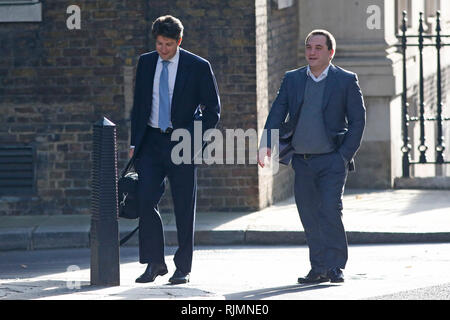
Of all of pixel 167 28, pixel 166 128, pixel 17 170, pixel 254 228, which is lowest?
pixel 254 228

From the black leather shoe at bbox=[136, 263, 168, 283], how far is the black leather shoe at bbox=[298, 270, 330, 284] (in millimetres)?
945

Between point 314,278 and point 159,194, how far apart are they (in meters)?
1.20

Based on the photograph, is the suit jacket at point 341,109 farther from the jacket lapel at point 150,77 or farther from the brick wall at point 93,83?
the brick wall at point 93,83

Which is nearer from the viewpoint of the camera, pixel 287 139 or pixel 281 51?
pixel 287 139

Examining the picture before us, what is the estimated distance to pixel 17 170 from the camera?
12367 mm

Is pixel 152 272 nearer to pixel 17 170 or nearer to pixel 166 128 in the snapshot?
pixel 166 128

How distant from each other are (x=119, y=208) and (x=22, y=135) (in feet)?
12.4

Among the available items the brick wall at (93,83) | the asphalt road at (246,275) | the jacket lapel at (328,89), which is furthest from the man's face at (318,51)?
the brick wall at (93,83)

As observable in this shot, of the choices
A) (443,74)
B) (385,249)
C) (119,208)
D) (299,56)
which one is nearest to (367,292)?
(119,208)

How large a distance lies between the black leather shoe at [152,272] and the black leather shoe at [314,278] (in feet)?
3.10

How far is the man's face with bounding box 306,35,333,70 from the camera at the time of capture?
8.63 metres

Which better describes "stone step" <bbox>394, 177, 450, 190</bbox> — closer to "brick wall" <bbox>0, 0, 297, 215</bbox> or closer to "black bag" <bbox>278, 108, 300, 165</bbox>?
"brick wall" <bbox>0, 0, 297, 215</bbox>

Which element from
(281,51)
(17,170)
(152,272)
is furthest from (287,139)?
(281,51)

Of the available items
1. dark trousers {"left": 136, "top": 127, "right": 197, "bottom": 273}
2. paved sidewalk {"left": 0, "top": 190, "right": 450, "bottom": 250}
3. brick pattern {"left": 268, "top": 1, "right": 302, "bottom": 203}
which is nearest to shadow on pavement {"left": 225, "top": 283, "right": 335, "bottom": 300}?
dark trousers {"left": 136, "top": 127, "right": 197, "bottom": 273}
